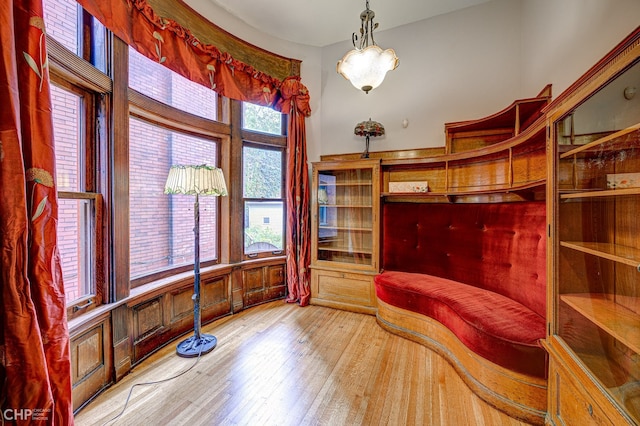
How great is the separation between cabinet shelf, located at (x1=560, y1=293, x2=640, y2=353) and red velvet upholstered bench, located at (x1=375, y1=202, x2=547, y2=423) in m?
0.45

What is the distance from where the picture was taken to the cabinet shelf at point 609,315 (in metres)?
1.03

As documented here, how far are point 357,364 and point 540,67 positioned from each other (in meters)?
3.16

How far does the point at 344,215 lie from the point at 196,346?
2289mm

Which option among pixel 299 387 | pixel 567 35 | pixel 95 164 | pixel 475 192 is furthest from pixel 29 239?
pixel 567 35

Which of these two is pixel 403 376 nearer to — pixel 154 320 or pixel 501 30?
pixel 154 320

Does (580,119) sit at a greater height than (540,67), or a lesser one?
lesser

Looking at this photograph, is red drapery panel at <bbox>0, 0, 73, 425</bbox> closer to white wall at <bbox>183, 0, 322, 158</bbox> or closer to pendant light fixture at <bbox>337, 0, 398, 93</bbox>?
pendant light fixture at <bbox>337, 0, 398, 93</bbox>

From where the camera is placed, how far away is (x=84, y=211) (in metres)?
1.86

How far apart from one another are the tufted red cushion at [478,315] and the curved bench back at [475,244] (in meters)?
0.14

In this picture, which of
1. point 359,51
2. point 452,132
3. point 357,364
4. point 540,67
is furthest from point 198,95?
point 540,67

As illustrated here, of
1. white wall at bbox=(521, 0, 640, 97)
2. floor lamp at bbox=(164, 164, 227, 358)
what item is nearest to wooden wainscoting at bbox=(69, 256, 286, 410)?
floor lamp at bbox=(164, 164, 227, 358)

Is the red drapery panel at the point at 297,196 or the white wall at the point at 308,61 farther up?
the white wall at the point at 308,61

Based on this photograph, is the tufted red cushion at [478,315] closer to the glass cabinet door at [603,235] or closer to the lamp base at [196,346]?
the glass cabinet door at [603,235]

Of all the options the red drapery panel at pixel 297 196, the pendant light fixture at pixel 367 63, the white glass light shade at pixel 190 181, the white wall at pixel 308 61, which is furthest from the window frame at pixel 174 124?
the pendant light fixture at pixel 367 63
